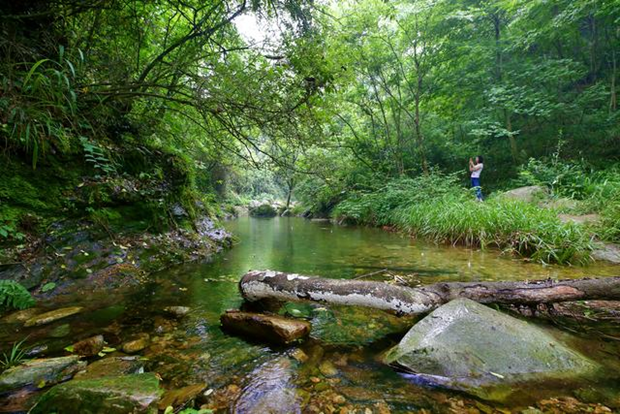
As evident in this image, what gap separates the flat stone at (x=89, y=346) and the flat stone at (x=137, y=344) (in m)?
0.15

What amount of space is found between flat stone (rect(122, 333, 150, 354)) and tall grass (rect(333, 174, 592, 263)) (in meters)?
5.12

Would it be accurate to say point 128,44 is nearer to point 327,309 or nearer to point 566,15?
point 327,309

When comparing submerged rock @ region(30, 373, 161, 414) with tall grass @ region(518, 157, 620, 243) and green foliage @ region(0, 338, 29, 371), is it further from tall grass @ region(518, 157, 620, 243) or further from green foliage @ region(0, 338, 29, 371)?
tall grass @ region(518, 157, 620, 243)

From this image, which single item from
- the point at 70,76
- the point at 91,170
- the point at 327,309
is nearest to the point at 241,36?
the point at 70,76

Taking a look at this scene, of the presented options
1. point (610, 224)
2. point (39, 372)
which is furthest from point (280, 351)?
point (610, 224)

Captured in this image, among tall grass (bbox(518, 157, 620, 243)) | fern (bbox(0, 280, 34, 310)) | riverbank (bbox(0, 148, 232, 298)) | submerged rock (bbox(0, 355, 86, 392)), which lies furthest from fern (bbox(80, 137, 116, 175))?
tall grass (bbox(518, 157, 620, 243))

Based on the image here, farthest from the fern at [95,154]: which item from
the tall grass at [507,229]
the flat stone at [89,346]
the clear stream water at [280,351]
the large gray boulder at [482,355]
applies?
the tall grass at [507,229]

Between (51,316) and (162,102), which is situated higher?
(162,102)

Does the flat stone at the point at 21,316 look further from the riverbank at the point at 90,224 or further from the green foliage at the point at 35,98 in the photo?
the green foliage at the point at 35,98

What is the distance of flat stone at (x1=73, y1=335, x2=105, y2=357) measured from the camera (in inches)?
70.5

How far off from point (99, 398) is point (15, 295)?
1.76m

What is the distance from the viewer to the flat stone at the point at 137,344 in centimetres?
191

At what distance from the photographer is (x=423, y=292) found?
2271 mm

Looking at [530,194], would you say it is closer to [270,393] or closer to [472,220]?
[472,220]
